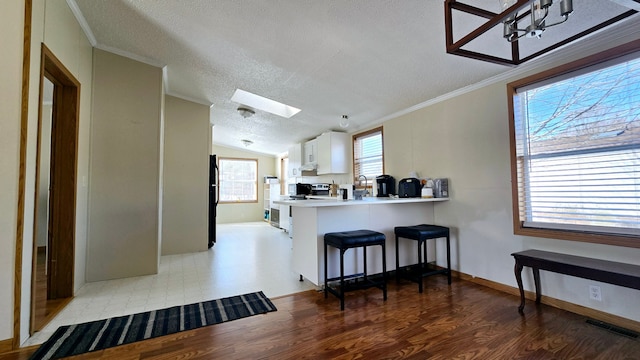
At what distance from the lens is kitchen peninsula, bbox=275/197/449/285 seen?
2785 mm

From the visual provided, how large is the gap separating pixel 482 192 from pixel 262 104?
3762 mm

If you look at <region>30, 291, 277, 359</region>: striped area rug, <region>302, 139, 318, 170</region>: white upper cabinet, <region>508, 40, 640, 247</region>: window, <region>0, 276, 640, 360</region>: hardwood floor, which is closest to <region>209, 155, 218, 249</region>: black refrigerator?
<region>302, 139, 318, 170</region>: white upper cabinet

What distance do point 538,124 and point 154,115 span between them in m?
4.34

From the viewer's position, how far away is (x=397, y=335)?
1.97 metres

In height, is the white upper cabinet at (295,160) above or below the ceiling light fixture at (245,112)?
below

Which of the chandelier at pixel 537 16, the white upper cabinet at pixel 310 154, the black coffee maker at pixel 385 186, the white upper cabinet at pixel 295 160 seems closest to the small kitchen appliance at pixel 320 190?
the white upper cabinet at pixel 310 154

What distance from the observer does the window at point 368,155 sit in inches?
181

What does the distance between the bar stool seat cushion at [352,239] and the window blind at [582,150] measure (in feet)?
4.81

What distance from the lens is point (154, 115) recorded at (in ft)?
11.2

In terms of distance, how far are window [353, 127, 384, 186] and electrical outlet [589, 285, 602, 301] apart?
9.12 ft

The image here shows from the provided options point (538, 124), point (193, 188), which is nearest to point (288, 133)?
point (193, 188)

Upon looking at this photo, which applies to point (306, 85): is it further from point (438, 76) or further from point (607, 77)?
point (607, 77)

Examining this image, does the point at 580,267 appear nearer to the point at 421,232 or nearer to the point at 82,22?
the point at 421,232

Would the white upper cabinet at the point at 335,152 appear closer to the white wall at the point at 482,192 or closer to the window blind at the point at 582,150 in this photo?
the white wall at the point at 482,192
